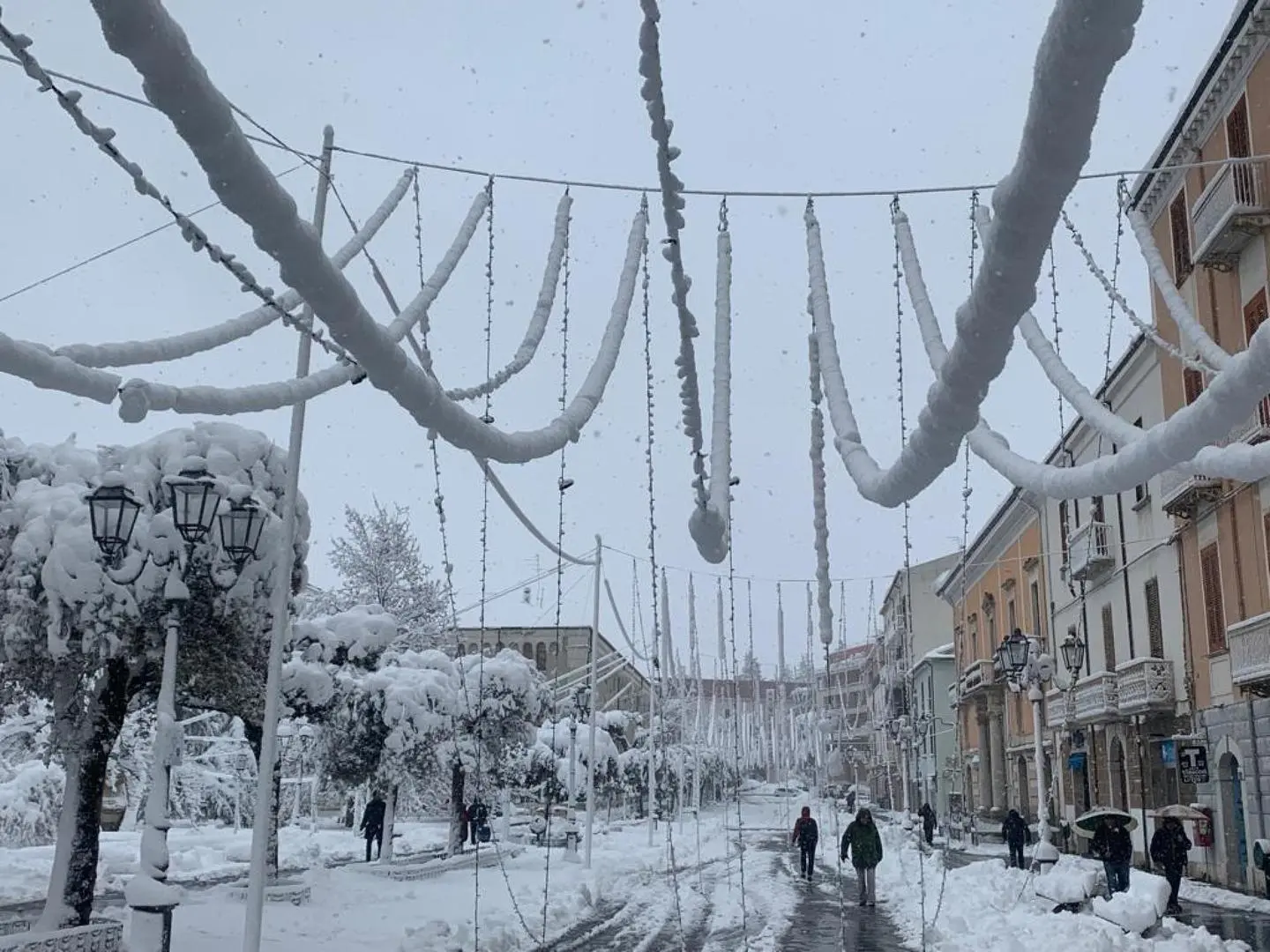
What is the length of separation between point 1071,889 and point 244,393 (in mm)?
14178

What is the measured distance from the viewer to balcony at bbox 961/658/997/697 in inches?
1966

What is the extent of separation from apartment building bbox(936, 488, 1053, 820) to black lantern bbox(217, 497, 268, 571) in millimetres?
30452

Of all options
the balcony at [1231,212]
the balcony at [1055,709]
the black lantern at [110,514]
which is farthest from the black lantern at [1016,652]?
the balcony at [1055,709]

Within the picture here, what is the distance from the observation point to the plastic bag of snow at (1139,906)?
13.4 metres

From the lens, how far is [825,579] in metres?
8.80

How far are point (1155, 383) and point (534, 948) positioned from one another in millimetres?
19383

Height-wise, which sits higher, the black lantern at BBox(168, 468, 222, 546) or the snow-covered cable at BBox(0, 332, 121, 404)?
the black lantern at BBox(168, 468, 222, 546)

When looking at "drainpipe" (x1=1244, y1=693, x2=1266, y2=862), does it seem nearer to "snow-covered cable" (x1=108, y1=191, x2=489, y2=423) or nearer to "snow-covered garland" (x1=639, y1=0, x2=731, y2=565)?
"snow-covered garland" (x1=639, y1=0, x2=731, y2=565)

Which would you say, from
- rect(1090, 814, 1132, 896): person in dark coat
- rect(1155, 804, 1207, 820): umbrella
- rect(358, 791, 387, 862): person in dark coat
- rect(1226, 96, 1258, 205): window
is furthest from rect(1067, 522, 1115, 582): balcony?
rect(358, 791, 387, 862): person in dark coat

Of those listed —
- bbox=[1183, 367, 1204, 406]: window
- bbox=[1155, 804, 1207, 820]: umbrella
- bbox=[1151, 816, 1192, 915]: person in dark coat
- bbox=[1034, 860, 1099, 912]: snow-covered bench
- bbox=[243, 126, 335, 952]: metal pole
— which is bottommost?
bbox=[1034, 860, 1099, 912]: snow-covered bench

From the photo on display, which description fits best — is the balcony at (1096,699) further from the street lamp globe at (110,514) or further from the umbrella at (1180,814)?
the street lamp globe at (110,514)

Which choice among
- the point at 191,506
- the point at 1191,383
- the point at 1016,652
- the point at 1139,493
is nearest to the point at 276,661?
the point at 191,506

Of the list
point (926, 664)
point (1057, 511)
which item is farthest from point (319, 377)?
point (926, 664)

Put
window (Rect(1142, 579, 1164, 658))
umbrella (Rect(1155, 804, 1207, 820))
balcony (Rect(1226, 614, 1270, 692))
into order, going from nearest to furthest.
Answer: umbrella (Rect(1155, 804, 1207, 820)) < balcony (Rect(1226, 614, 1270, 692)) < window (Rect(1142, 579, 1164, 658))
